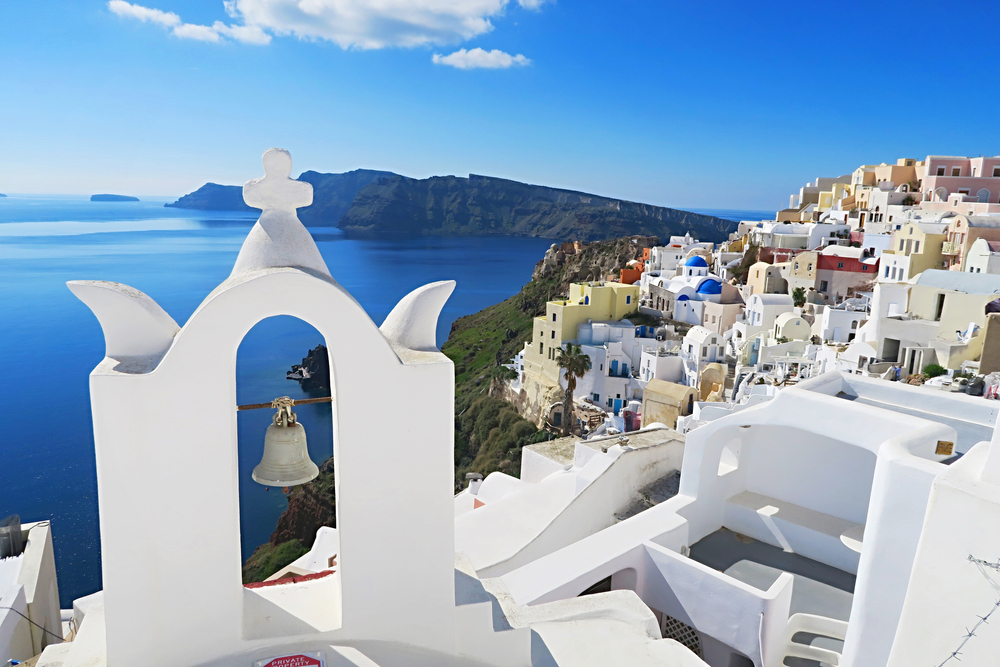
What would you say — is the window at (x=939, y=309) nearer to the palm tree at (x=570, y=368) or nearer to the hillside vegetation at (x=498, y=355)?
the palm tree at (x=570, y=368)

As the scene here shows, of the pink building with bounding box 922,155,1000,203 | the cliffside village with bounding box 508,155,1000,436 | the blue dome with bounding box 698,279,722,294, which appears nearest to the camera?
the cliffside village with bounding box 508,155,1000,436

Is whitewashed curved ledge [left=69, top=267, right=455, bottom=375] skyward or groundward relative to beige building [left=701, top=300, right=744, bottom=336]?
skyward

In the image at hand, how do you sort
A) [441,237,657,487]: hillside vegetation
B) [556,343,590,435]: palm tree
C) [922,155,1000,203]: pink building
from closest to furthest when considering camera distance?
[556,343,590,435]: palm tree → [441,237,657,487]: hillside vegetation → [922,155,1000,203]: pink building

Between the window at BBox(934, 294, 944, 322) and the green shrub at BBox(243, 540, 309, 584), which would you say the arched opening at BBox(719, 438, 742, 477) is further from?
the window at BBox(934, 294, 944, 322)

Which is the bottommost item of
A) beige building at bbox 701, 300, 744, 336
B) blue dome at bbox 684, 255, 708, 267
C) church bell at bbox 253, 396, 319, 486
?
beige building at bbox 701, 300, 744, 336

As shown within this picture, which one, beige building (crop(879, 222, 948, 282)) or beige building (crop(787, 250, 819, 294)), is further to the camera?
beige building (crop(787, 250, 819, 294))

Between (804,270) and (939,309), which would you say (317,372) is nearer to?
(939,309)

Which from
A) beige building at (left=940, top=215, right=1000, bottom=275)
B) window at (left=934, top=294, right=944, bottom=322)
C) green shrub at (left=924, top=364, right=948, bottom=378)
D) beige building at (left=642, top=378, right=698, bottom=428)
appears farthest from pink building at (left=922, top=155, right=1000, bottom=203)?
green shrub at (left=924, top=364, right=948, bottom=378)
